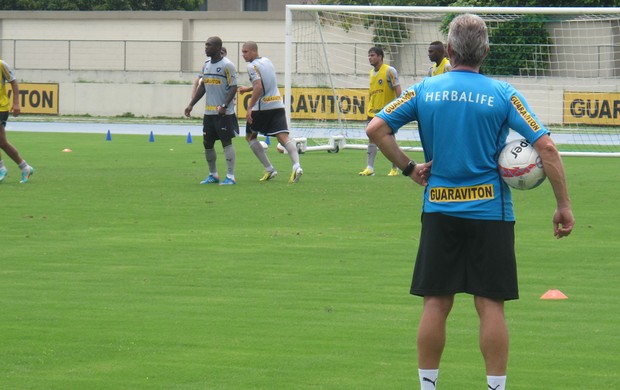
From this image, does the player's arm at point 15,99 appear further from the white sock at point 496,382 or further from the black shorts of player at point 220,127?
the white sock at point 496,382

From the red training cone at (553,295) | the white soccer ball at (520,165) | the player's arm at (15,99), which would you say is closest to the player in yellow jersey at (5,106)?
the player's arm at (15,99)

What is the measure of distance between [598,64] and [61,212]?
2190cm

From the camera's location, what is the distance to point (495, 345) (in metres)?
5.62

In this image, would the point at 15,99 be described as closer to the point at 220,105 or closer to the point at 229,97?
the point at 220,105

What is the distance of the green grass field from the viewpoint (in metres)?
6.49

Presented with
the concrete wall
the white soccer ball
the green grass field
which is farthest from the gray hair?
the concrete wall

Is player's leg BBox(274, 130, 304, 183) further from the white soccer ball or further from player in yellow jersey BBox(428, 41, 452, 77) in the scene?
the white soccer ball

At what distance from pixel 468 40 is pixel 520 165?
2.06 feet

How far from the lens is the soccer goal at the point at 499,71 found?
27.0 metres

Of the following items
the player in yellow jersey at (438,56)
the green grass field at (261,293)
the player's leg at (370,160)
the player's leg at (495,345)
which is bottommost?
the green grass field at (261,293)

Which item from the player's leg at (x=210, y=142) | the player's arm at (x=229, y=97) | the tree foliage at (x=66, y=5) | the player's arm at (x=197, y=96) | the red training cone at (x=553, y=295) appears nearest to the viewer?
the red training cone at (x=553, y=295)

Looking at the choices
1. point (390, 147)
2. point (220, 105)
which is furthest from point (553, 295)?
point (220, 105)

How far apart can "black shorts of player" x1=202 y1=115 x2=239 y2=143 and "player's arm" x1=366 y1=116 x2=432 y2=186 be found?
11.1 m

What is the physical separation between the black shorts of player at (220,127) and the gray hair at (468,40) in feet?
37.5
